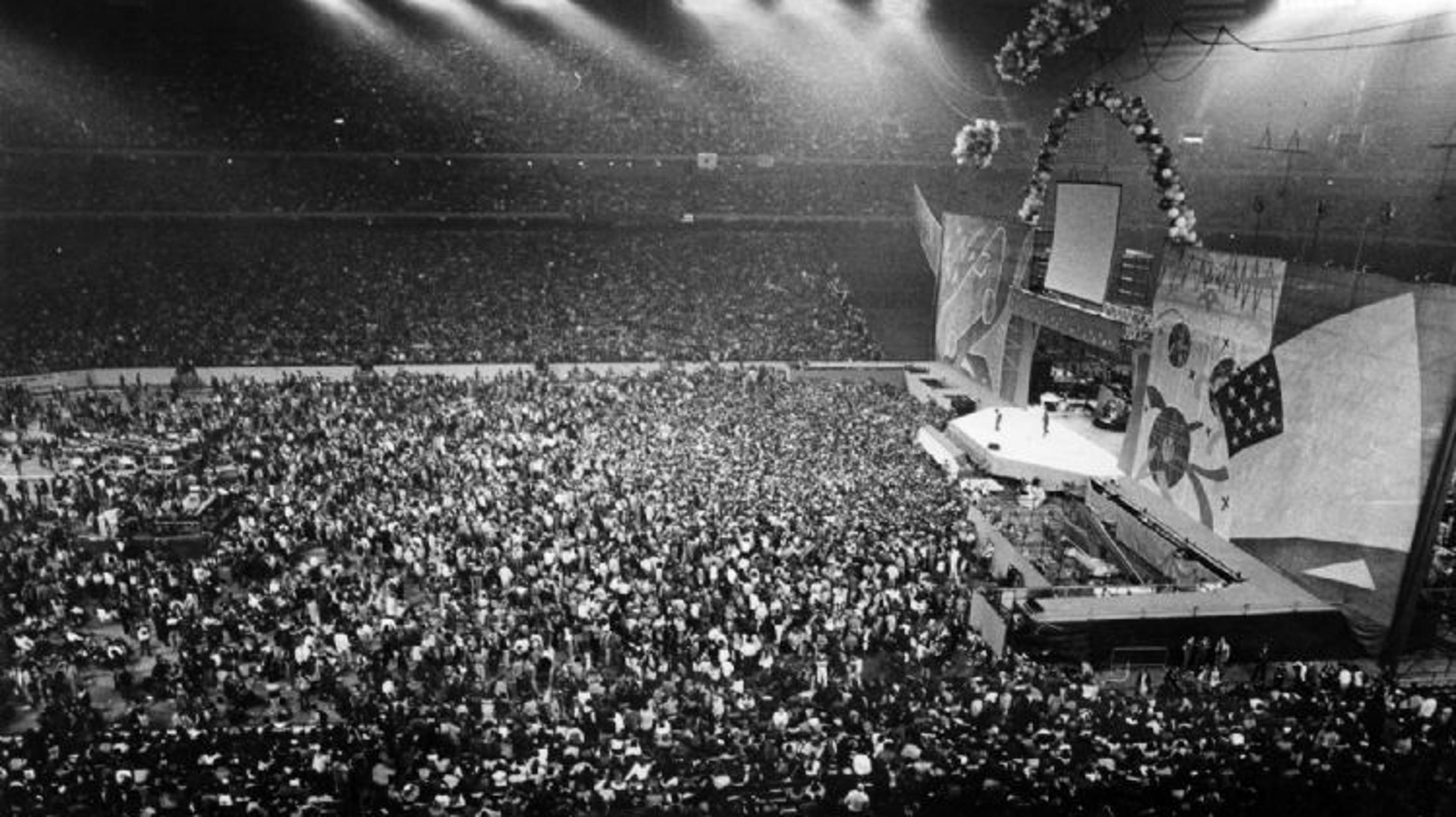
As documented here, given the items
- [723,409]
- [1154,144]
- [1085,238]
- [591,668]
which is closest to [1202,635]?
[591,668]

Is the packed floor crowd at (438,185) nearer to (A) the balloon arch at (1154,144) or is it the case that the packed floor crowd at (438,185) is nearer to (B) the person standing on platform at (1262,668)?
(A) the balloon arch at (1154,144)

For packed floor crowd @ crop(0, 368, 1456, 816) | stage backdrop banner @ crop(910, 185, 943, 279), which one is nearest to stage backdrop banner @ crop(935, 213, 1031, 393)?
stage backdrop banner @ crop(910, 185, 943, 279)

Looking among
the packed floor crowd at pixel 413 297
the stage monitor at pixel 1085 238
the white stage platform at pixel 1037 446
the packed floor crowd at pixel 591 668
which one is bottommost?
the packed floor crowd at pixel 591 668

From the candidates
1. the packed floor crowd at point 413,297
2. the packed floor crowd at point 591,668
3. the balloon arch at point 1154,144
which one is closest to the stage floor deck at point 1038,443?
the packed floor crowd at point 591,668

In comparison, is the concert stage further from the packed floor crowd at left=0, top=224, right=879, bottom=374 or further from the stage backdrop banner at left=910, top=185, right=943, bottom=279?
the packed floor crowd at left=0, top=224, right=879, bottom=374

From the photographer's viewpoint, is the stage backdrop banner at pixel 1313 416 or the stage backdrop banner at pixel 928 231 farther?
the stage backdrop banner at pixel 928 231

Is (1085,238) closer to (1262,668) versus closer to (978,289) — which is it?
(978,289)

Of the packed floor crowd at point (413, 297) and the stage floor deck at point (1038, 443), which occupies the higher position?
the packed floor crowd at point (413, 297)
